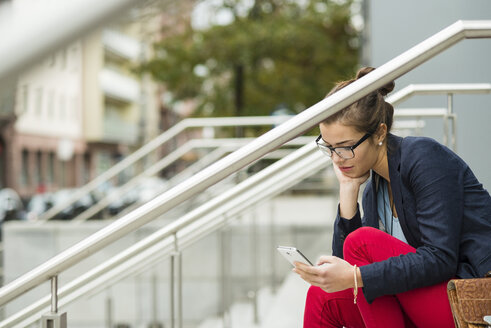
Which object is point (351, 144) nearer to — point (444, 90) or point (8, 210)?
point (444, 90)

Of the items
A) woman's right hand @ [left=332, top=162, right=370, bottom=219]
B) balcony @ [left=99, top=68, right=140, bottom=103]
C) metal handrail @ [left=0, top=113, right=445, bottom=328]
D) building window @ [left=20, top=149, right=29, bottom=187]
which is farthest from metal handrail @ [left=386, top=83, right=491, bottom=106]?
balcony @ [left=99, top=68, right=140, bottom=103]

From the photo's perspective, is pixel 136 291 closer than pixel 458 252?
No

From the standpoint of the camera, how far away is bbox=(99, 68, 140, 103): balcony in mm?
38156

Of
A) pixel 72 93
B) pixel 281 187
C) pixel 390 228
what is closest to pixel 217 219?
pixel 281 187

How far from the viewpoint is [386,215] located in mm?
1905

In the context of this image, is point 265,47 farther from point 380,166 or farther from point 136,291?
point 380,166

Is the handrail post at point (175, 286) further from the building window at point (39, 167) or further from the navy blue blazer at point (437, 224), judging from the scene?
the building window at point (39, 167)

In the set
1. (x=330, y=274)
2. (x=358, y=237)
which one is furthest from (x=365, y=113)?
(x=330, y=274)

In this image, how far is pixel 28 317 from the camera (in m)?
2.15

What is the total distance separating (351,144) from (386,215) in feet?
0.92

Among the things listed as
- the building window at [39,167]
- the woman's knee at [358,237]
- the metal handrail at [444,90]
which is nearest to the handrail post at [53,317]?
the woman's knee at [358,237]

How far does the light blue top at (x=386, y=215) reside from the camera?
185 centimetres

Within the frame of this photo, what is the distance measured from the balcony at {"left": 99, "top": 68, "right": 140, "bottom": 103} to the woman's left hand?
3558cm

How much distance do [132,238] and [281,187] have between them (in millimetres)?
3588
